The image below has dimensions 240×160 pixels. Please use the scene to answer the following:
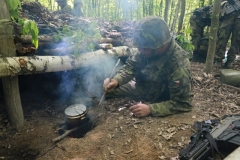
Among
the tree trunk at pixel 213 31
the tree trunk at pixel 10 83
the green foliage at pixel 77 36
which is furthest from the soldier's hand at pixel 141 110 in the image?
the tree trunk at pixel 213 31

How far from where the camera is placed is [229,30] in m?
7.08

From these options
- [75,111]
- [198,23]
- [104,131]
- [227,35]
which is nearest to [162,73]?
[104,131]

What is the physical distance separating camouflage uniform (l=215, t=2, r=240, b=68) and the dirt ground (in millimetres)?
2939

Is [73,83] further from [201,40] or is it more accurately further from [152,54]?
[201,40]

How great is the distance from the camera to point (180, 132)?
10.0ft

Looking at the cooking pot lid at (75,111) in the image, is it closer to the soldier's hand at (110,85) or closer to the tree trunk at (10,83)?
the soldier's hand at (110,85)

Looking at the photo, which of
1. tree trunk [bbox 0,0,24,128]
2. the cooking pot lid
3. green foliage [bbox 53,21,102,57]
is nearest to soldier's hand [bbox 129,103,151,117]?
the cooking pot lid

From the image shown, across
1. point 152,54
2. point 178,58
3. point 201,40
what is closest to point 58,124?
point 152,54

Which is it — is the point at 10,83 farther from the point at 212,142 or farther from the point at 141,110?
the point at 212,142

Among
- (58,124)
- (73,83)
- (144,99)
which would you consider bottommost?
(58,124)

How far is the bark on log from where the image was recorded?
2.92m

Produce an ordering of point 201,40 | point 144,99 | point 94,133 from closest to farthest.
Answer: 1. point 94,133
2. point 144,99
3. point 201,40

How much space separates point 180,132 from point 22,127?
2.77 meters

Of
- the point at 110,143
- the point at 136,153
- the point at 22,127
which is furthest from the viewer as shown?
the point at 22,127
